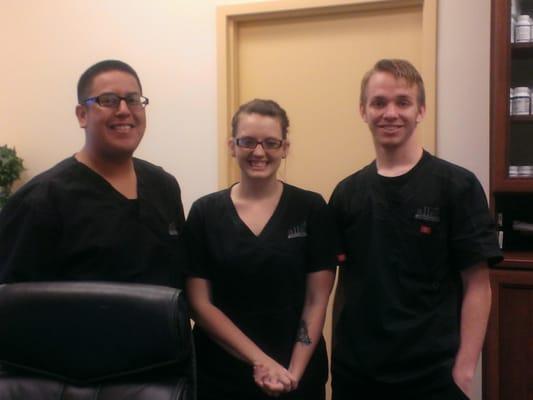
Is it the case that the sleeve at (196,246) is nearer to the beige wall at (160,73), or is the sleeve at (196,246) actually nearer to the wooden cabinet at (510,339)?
the wooden cabinet at (510,339)

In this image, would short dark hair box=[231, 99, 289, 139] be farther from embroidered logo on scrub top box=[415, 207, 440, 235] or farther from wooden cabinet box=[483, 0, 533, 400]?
wooden cabinet box=[483, 0, 533, 400]

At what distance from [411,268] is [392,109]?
1.29ft

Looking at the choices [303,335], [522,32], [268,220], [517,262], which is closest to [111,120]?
[268,220]

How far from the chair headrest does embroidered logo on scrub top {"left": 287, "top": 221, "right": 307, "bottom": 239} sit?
18.1 inches

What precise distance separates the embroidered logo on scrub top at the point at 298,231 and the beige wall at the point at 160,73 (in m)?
1.06

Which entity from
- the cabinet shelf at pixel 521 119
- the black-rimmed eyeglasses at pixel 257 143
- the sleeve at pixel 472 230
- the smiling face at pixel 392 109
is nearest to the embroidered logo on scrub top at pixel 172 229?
the black-rimmed eyeglasses at pixel 257 143

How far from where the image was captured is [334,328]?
4.83ft

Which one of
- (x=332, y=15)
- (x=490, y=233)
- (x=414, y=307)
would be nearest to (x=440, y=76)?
(x=332, y=15)

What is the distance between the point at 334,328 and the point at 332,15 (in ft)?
4.96

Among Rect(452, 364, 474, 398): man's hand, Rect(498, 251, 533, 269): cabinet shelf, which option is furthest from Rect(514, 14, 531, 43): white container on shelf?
Rect(452, 364, 474, 398): man's hand

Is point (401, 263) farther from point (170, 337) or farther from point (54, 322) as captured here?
point (54, 322)

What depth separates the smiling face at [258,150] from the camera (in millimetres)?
1385

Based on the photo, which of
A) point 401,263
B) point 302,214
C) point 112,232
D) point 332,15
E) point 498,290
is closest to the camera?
point 112,232

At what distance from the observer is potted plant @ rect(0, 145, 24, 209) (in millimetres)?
2691
